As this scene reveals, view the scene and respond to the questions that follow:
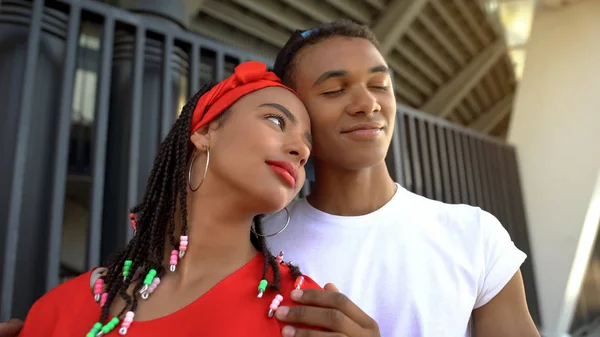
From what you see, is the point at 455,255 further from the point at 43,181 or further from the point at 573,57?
the point at 573,57

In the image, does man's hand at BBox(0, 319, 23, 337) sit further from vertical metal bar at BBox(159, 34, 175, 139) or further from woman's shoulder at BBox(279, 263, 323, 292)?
vertical metal bar at BBox(159, 34, 175, 139)

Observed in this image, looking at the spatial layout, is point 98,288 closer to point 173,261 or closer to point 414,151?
point 173,261

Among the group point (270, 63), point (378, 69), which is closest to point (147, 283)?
point (378, 69)

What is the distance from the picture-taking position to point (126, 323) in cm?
82

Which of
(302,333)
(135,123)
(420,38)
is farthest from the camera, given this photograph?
(420,38)

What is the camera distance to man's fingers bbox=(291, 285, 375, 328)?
2.67 feet

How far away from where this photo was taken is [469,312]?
1038 mm

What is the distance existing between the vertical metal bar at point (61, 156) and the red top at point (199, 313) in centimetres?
91

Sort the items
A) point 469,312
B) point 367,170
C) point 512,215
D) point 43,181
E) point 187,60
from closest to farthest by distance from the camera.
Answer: point 469,312 < point 367,170 < point 43,181 < point 187,60 < point 512,215

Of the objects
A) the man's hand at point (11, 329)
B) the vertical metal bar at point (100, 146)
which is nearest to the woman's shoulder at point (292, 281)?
the man's hand at point (11, 329)

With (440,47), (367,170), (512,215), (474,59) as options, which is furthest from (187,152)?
(474,59)

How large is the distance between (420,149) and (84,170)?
2.79 meters

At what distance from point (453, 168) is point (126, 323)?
4.03m

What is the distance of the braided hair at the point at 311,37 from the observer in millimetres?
1177
